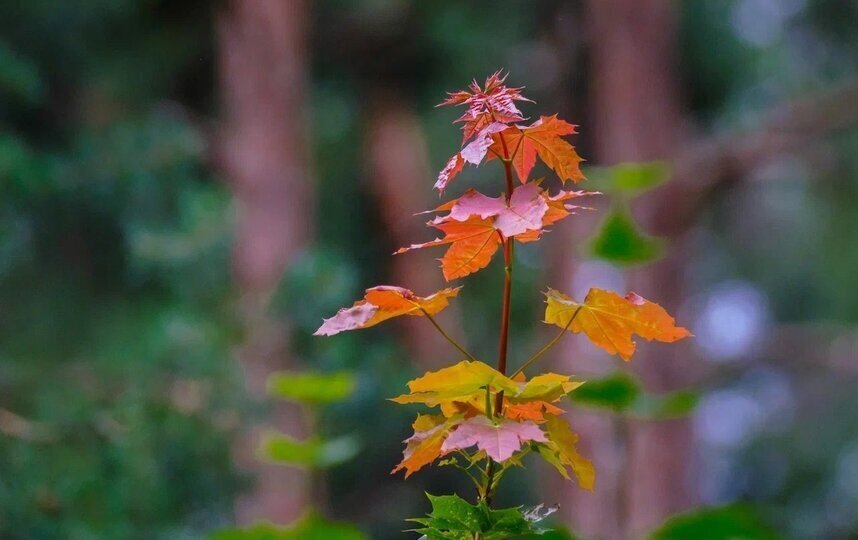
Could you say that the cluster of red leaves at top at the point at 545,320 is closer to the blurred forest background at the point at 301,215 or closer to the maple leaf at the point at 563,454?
the maple leaf at the point at 563,454

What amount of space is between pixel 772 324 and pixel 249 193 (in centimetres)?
450

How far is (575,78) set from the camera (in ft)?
15.4

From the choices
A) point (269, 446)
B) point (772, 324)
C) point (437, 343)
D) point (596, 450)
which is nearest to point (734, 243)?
point (772, 324)

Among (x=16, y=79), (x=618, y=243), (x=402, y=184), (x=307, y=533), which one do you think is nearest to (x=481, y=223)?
(x=307, y=533)

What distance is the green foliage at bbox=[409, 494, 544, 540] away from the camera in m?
0.58

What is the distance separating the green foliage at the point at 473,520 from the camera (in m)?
0.58

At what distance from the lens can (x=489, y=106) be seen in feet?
1.99

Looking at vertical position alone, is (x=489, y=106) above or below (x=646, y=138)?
below

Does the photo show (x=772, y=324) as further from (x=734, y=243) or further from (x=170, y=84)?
(x=170, y=84)

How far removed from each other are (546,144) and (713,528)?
0.49 metres

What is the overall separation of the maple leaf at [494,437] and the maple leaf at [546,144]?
143 millimetres

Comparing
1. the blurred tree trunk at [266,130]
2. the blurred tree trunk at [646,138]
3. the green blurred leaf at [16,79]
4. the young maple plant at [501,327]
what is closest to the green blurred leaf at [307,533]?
the young maple plant at [501,327]

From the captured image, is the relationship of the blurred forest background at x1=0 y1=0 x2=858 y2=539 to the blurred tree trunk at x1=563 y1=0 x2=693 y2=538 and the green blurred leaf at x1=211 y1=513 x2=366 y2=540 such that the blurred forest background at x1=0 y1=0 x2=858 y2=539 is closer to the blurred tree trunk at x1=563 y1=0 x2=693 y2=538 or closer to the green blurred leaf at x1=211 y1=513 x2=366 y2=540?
the blurred tree trunk at x1=563 y1=0 x2=693 y2=538

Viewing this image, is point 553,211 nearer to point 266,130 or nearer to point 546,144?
point 546,144
